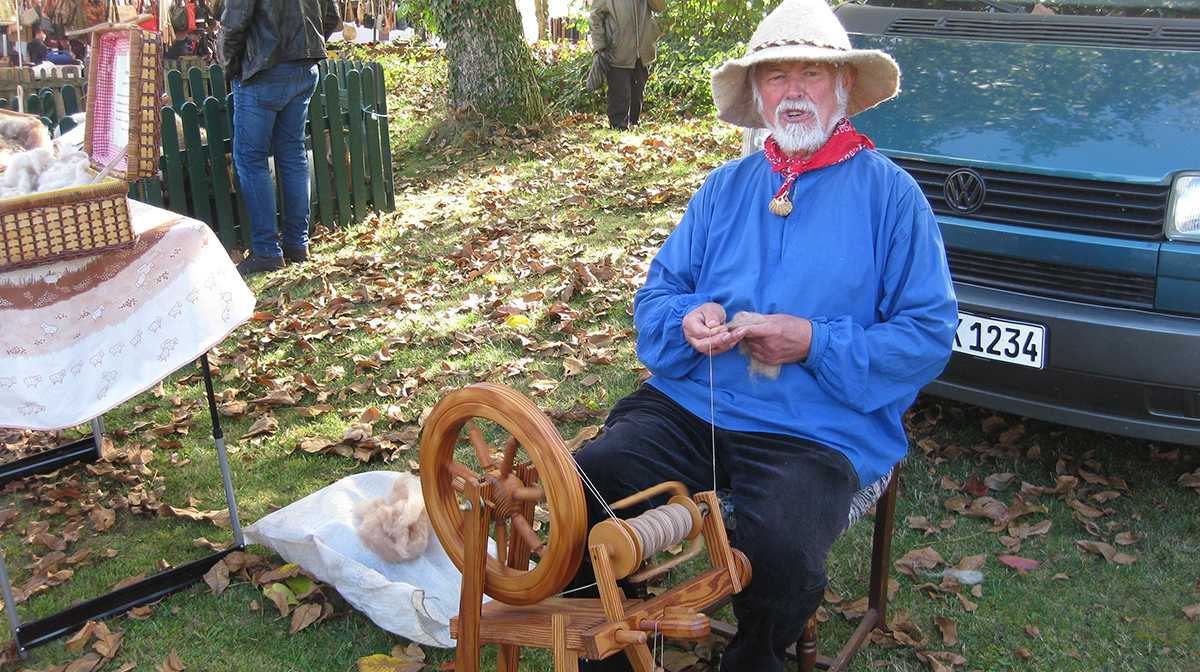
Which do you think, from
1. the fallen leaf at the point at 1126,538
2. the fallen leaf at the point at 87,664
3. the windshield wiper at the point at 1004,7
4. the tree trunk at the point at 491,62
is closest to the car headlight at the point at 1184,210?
the fallen leaf at the point at 1126,538

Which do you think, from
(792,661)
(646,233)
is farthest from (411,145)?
(792,661)

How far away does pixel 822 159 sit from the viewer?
7.66ft

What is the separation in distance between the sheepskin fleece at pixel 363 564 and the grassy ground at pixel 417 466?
Answer: 3.7 inches

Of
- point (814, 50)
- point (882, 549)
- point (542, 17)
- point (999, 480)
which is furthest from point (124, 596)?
point (542, 17)

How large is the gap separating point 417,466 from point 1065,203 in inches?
100

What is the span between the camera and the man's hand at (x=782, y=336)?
2137 mm

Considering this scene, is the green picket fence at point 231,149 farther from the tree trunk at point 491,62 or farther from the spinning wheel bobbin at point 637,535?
the spinning wheel bobbin at point 637,535

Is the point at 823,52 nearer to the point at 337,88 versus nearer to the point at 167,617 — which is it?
the point at 167,617

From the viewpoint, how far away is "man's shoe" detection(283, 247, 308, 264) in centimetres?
609

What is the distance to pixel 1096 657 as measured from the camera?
2514 mm

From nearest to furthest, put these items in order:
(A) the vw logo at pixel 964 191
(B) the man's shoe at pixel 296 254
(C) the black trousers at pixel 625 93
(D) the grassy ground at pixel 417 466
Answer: (D) the grassy ground at pixel 417 466 < (A) the vw logo at pixel 964 191 < (B) the man's shoe at pixel 296 254 < (C) the black trousers at pixel 625 93

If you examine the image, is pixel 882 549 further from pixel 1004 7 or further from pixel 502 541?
pixel 1004 7

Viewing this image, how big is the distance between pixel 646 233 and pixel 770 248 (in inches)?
161

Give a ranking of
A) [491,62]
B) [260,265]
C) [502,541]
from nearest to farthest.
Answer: [502,541], [260,265], [491,62]
